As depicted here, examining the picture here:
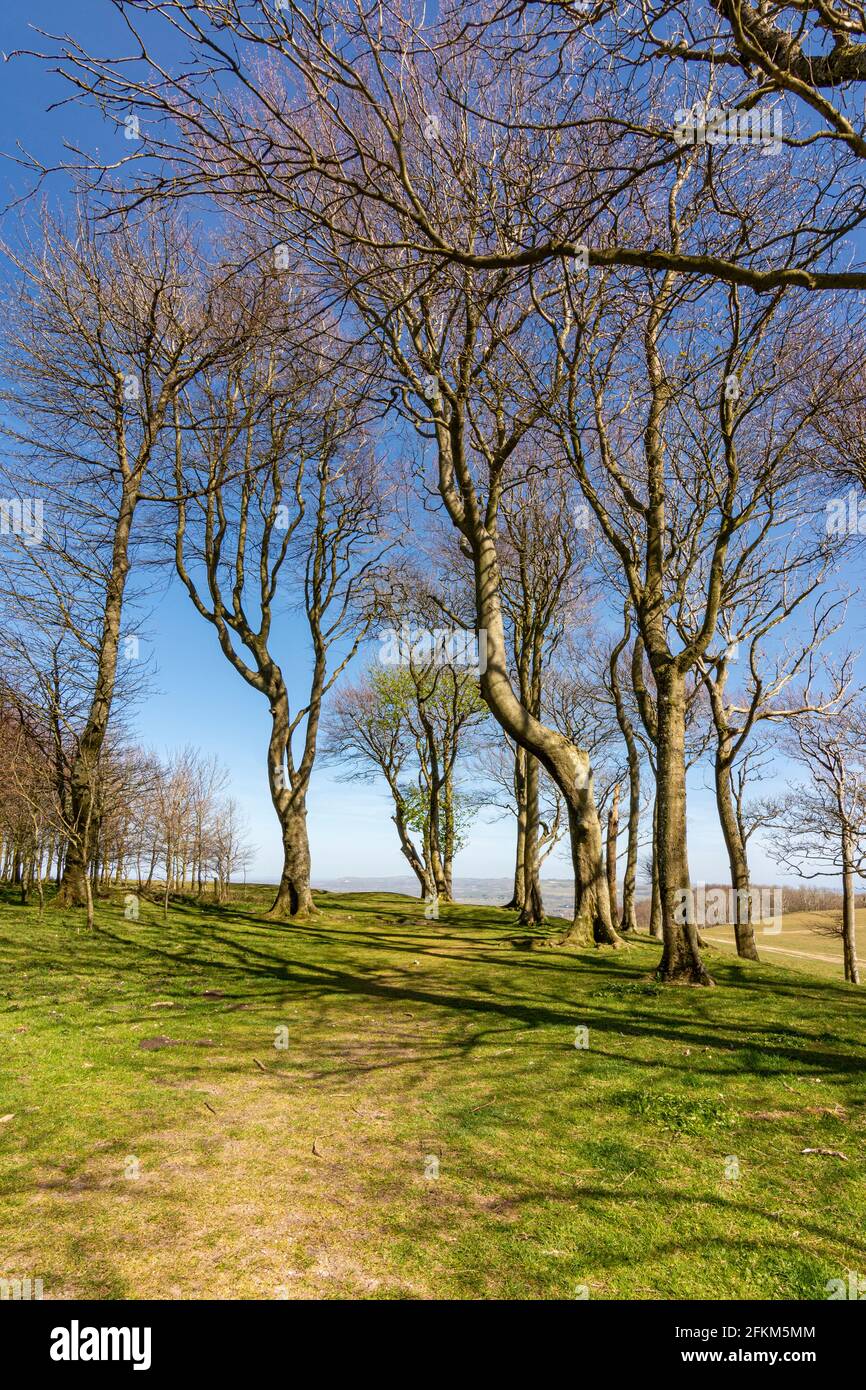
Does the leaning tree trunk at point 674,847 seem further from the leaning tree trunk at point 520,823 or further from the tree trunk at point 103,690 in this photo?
the tree trunk at point 103,690

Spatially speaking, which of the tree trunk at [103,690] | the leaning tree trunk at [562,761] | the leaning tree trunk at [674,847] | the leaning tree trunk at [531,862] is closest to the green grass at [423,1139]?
the leaning tree trunk at [674,847]

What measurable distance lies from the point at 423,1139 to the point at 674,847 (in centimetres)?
637

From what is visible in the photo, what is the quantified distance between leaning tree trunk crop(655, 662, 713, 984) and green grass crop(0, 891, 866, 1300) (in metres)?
0.73

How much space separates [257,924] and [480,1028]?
8.62 meters

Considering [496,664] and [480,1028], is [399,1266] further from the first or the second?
[496,664]

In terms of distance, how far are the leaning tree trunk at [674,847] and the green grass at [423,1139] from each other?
0.73 metres

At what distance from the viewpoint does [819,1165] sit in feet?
13.6

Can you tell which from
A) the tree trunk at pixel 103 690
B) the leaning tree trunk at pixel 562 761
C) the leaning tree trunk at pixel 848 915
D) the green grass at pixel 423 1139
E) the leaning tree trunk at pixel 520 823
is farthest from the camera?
the leaning tree trunk at pixel 520 823

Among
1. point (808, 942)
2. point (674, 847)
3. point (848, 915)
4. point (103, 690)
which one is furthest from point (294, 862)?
point (808, 942)

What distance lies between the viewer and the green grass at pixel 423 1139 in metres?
3.01

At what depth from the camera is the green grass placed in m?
3.01

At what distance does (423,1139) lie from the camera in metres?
4.36

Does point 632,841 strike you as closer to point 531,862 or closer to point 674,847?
point 531,862
